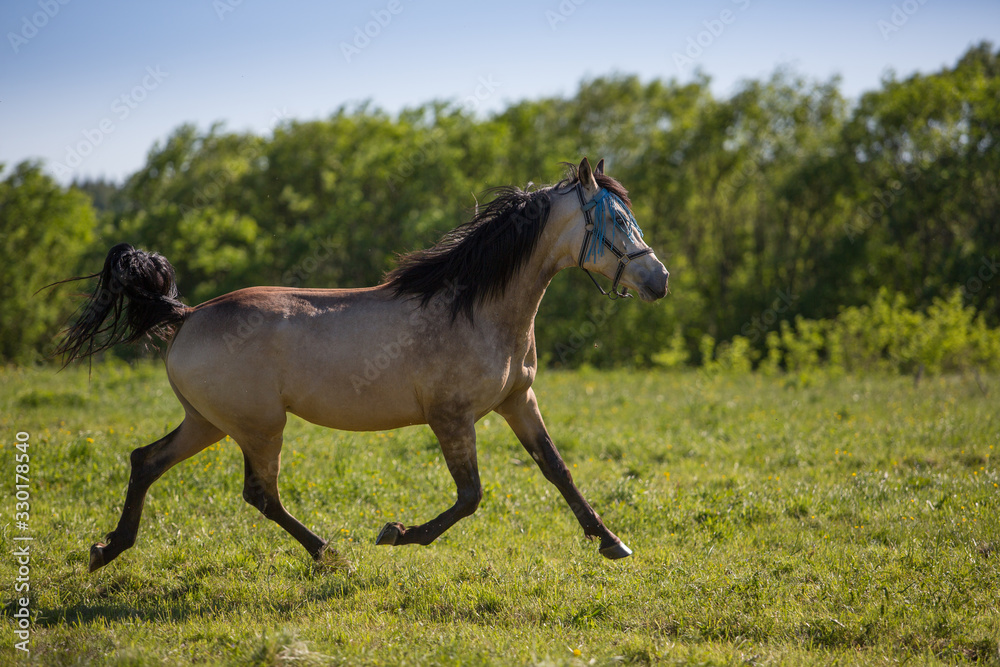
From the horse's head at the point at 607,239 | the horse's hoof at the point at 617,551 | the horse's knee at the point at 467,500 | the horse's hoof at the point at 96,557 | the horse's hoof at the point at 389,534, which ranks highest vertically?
the horse's head at the point at 607,239

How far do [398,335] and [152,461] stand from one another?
208 centimetres

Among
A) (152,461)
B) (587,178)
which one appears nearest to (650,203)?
(587,178)

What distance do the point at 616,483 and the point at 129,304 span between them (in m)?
4.56

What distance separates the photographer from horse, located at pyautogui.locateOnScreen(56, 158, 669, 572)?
5023 millimetres

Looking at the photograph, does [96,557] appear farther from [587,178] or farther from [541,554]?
[587,178]

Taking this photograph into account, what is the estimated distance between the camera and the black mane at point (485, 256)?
202 inches

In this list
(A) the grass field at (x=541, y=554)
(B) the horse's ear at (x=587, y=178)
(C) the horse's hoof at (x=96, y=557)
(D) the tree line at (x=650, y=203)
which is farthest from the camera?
(D) the tree line at (x=650, y=203)

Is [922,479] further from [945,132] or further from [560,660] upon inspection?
[945,132]

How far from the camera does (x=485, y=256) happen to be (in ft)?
16.9

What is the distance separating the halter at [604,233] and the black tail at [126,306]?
2986 mm

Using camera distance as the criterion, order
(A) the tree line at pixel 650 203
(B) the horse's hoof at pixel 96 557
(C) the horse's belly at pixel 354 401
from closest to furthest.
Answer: (C) the horse's belly at pixel 354 401 → (B) the horse's hoof at pixel 96 557 → (A) the tree line at pixel 650 203

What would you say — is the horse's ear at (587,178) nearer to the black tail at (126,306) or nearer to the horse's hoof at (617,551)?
the horse's hoof at (617,551)

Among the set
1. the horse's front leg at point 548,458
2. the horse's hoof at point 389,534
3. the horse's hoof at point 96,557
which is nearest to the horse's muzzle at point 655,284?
the horse's front leg at point 548,458

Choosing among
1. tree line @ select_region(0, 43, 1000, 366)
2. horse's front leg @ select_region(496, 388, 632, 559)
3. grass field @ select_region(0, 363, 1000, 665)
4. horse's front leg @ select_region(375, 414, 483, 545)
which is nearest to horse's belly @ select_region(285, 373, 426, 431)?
horse's front leg @ select_region(375, 414, 483, 545)
